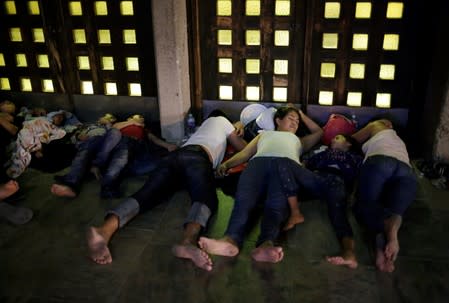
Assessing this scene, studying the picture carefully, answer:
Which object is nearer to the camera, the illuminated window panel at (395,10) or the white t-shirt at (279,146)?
the white t-shirt at (279,146)

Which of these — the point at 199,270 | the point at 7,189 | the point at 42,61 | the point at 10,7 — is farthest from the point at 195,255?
the point at 10,7

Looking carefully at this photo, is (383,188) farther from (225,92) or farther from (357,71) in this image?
(225,92)

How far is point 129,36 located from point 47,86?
1.48 m

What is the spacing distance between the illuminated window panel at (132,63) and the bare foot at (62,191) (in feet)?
7.40

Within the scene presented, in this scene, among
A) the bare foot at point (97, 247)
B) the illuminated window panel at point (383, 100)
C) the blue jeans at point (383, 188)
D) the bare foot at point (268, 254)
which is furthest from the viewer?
the illuminated window panel at point (383, 100)

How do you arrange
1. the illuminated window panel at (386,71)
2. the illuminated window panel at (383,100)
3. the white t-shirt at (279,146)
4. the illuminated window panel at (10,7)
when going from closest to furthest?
the white t-shirt at (279,146), the illuminated window panel at (386,71), the illuminated window panel at (383,100), the illuminated window panel at (10,7)

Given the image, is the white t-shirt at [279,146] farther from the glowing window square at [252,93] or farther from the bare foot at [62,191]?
the bare foot at [62,191]

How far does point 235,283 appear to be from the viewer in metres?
3.22

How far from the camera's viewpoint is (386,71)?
5.46m

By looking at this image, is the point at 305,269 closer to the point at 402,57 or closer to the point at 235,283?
the point at 235,283

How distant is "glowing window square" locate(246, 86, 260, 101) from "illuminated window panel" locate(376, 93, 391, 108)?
1.52 meters

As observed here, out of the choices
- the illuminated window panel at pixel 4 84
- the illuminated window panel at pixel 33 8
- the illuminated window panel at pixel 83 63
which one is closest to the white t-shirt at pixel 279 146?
the illuminated window panel at pixel 83 63

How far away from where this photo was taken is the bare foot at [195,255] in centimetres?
330

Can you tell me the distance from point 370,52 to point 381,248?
2871 mm
